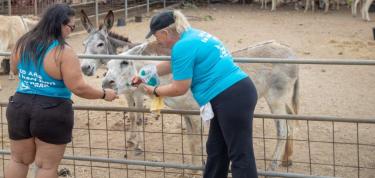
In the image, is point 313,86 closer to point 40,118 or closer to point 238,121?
point 238,121

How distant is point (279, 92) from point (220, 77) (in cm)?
259

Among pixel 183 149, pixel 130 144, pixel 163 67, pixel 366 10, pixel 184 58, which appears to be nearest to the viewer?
pixel 184 58

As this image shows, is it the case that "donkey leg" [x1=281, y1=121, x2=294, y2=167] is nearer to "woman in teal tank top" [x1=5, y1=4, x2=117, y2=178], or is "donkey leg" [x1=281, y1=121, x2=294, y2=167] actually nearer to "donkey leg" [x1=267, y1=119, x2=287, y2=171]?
"donkey leg" [x1=267, y1=119, x2=287, y2=171]

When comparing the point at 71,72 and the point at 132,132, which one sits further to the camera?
the point at 132,132

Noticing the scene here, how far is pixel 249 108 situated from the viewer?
14.9ft

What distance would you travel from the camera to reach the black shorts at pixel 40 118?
4.55m

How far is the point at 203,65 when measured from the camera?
4.48m

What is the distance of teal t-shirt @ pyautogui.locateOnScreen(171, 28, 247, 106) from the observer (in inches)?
173

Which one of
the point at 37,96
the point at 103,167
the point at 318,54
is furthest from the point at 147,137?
the point at 318,54

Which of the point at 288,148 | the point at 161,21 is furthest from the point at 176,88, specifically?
the point at 288,148

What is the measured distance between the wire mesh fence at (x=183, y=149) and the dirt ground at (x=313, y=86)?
1cm

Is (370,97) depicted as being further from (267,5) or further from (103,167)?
(267,5)

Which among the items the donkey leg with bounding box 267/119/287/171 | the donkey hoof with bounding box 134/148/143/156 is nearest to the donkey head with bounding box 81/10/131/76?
the donkey hoof with bounding box 134/148/143/156

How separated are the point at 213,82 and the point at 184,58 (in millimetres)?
291
